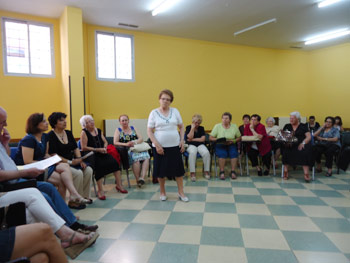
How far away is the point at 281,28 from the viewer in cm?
650

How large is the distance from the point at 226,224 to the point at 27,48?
211 inches

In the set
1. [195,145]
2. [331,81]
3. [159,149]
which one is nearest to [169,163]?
[159,149]

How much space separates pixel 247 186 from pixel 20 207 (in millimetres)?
3314

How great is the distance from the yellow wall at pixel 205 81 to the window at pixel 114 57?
0.15 m

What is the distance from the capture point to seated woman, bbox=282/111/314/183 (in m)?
4.50

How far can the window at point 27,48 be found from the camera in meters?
5.35

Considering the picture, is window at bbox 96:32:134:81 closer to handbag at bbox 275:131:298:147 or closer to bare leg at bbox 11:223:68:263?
handbag at bbox 275:131:298:147

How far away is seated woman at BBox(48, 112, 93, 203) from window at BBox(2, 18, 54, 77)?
3.00 metres

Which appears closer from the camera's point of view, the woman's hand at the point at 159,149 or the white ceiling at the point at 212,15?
the woman's hand at the point at 159,149

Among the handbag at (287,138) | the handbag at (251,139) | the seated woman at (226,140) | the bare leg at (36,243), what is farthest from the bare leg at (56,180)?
the handbag at (287,138)

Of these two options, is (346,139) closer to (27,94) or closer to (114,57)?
(114,57)

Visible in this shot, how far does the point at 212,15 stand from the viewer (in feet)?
18.4

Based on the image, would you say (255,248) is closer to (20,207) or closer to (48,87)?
(20,207)

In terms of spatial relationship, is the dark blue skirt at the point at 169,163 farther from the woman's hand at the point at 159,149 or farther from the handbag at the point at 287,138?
the handbag at the point at 287,138
